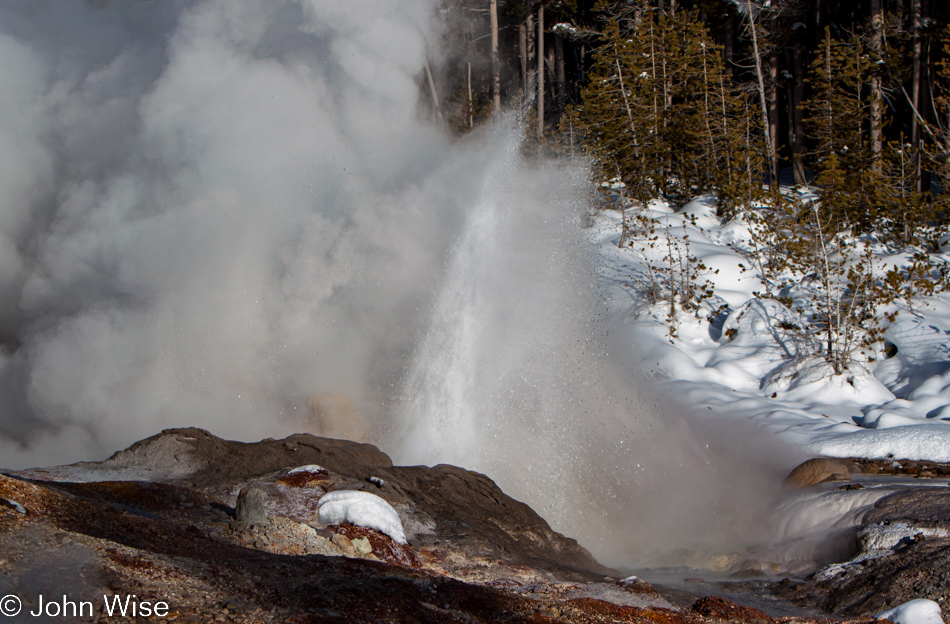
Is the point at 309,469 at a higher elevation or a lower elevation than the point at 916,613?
higher

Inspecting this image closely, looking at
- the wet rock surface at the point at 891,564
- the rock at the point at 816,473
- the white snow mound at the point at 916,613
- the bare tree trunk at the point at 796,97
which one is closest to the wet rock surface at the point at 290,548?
the white snow mound at the point at 916,613

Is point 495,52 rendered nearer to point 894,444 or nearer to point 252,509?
point 894,444

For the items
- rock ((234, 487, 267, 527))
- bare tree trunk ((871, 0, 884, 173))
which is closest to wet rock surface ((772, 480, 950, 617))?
rock ((234, 487, 267, 527))

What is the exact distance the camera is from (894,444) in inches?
346

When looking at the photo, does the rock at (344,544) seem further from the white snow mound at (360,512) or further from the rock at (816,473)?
the rock at (816,473)

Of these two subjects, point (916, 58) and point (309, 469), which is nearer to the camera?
point (309, 469)

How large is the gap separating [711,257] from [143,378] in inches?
435

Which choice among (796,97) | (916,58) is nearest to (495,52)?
(796,97)

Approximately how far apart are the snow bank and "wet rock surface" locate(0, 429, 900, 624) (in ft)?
13.1

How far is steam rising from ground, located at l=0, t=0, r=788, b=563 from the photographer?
9672mm

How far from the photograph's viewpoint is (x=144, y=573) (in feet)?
10.8

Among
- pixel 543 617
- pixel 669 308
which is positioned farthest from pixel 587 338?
pixel 543 617

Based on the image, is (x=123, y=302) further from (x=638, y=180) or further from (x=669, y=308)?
(x=638, y=180)

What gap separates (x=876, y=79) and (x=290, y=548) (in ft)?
70.0
